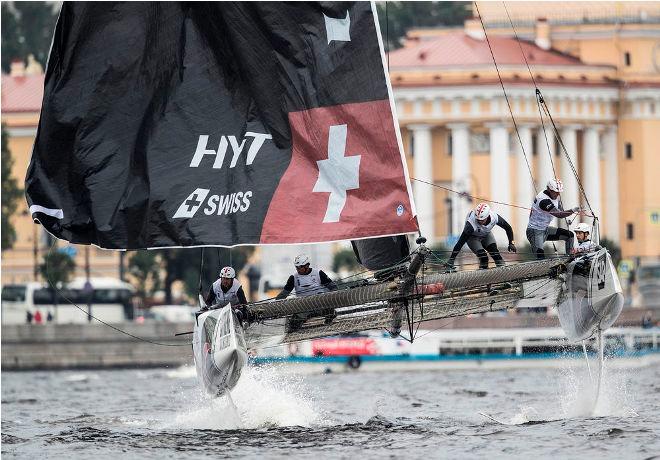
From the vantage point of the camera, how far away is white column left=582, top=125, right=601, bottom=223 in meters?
94.5

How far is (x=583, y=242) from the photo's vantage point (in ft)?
88.1

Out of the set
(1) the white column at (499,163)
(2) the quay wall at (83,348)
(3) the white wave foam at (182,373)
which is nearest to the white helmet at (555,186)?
(3) the white wave foam at (182,373)

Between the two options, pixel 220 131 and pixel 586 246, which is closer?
pixel 220 131

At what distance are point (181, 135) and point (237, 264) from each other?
2316 inches

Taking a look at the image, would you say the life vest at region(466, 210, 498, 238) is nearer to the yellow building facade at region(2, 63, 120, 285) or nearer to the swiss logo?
the swiss logo

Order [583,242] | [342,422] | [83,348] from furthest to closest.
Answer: [83,348] < [342,422] < [583,242]

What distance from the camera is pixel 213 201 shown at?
80.0 ft

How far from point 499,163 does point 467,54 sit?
192 inches

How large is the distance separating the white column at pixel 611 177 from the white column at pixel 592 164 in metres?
1.56

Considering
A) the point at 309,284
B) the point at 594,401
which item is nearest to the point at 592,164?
the point at 594,401

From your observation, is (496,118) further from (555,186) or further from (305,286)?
(305,286)

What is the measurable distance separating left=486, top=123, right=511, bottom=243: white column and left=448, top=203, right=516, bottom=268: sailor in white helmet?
63629 millimetres

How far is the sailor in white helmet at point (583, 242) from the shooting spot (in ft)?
86.8

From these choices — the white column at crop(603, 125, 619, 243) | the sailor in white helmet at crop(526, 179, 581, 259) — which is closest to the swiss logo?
the sailor in white helmet at crop(526, 179, 581, 259)
